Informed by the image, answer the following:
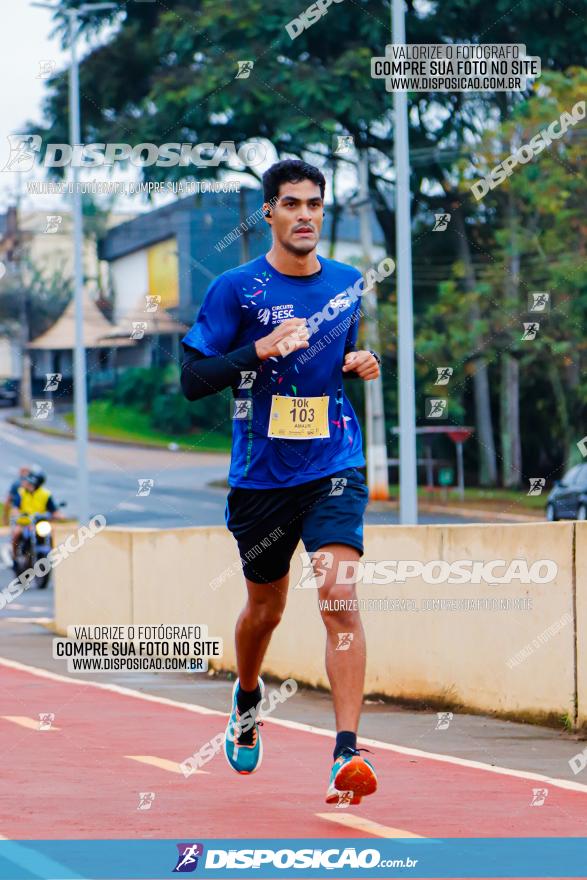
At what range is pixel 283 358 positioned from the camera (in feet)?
22.5

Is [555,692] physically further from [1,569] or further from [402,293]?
[1,569]

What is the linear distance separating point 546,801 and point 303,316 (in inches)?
74.7

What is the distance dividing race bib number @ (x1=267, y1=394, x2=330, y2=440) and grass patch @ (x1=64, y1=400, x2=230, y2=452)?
5266cm

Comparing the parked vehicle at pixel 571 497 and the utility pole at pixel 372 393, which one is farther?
the utility pole at pixel 372 393

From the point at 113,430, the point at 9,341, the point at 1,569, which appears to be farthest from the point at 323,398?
the point at 9,341

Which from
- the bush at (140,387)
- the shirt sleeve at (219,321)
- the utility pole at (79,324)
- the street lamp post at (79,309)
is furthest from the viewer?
the bush at (140,387)

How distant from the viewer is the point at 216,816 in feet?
21.4

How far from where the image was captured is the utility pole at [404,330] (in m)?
18.5

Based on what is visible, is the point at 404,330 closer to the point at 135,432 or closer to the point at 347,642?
the point at 347,642

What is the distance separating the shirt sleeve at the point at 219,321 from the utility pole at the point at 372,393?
32.3m

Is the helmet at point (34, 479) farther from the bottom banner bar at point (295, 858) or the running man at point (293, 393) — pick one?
the bottom banner bar at point (295, 858)

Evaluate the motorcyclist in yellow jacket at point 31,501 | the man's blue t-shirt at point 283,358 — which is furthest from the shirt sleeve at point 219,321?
the motorcyclist in yellow jacket at point 31,501

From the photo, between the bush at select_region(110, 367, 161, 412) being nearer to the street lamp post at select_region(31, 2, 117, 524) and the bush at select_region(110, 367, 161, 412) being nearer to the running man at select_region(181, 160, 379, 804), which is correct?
the street lamp post at select_region(31, 2, 117, 524)

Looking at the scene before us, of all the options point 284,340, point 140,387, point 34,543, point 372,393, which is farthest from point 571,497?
point 140,387
